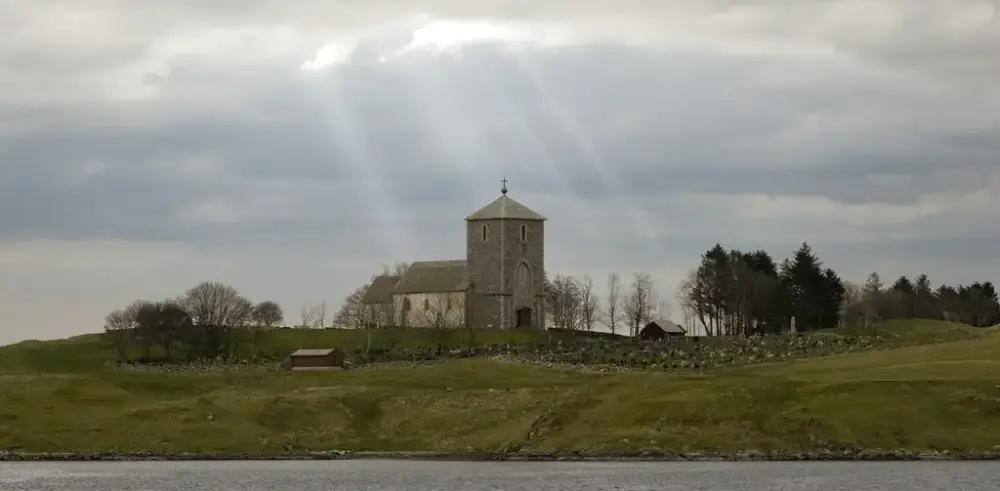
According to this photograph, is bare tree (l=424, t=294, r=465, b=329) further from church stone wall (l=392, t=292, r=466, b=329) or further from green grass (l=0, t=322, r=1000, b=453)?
green grass (l=0, t=322, r=1000, b=453)

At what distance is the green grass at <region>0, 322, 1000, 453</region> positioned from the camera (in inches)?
2977

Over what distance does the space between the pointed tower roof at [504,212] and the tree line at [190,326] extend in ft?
71.4

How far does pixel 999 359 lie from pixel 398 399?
33.5 metres

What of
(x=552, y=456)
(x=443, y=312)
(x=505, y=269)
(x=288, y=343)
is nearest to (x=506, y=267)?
(x=505, y=269)

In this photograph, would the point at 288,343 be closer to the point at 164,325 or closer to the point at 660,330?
the point at 164,325

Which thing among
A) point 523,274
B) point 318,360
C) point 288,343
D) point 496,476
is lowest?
point 496,476

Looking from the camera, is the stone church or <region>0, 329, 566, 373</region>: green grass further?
the stone church

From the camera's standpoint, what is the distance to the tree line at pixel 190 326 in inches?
5167

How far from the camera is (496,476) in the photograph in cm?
6719

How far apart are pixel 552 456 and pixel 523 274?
230ft

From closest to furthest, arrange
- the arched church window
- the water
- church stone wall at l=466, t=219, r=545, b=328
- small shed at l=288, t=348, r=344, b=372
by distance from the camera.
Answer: the water → small shed at l=288, t=348, r=344, b=372 → church stone wall at l=466, t=219, r=545, b=328 → the arched church window

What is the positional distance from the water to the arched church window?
70.6 meters

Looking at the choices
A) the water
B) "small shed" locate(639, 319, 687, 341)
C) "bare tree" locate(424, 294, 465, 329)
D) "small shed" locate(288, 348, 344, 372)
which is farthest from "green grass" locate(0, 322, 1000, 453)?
"bare tree" locate(424, 294, 465, 329)

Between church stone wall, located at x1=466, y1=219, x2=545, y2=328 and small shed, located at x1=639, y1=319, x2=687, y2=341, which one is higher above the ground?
church stone wall, located at x1=466, y1=219, x2=545, y2=328
